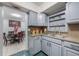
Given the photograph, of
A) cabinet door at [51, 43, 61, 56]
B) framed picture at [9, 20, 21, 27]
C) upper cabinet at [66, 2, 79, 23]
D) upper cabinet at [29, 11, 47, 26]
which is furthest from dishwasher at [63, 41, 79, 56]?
framed picture at [9, 20, 21, 27]

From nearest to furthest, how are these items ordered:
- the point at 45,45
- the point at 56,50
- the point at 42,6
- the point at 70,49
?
the point at 70,49 < the point at 42,6 < the point at 56,50 < the point at 45,45

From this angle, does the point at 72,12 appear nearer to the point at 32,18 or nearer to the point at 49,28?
the point at 49,28

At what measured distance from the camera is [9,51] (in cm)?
157

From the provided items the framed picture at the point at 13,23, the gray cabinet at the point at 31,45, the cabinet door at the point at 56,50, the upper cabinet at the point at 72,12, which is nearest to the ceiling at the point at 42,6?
the upper cabinet at the point at 72,12

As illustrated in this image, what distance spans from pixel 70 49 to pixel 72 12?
733 millimetres

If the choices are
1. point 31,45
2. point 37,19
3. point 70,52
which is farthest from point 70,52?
point 37,19

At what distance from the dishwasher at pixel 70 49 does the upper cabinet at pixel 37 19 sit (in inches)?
22.7

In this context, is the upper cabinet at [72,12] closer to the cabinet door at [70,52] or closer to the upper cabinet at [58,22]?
the upper cabinet at [58,22]

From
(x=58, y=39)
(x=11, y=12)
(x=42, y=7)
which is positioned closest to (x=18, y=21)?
(x=11, y=12)

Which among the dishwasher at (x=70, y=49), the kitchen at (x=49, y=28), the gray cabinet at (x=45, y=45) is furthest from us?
the gray cabinet at (x=45, y=45)

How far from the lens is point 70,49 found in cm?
150

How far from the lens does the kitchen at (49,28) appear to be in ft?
5.36

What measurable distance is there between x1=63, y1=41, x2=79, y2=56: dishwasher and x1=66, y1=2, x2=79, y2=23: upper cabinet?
0.48 m

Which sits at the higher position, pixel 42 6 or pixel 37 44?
pixel 42 6
